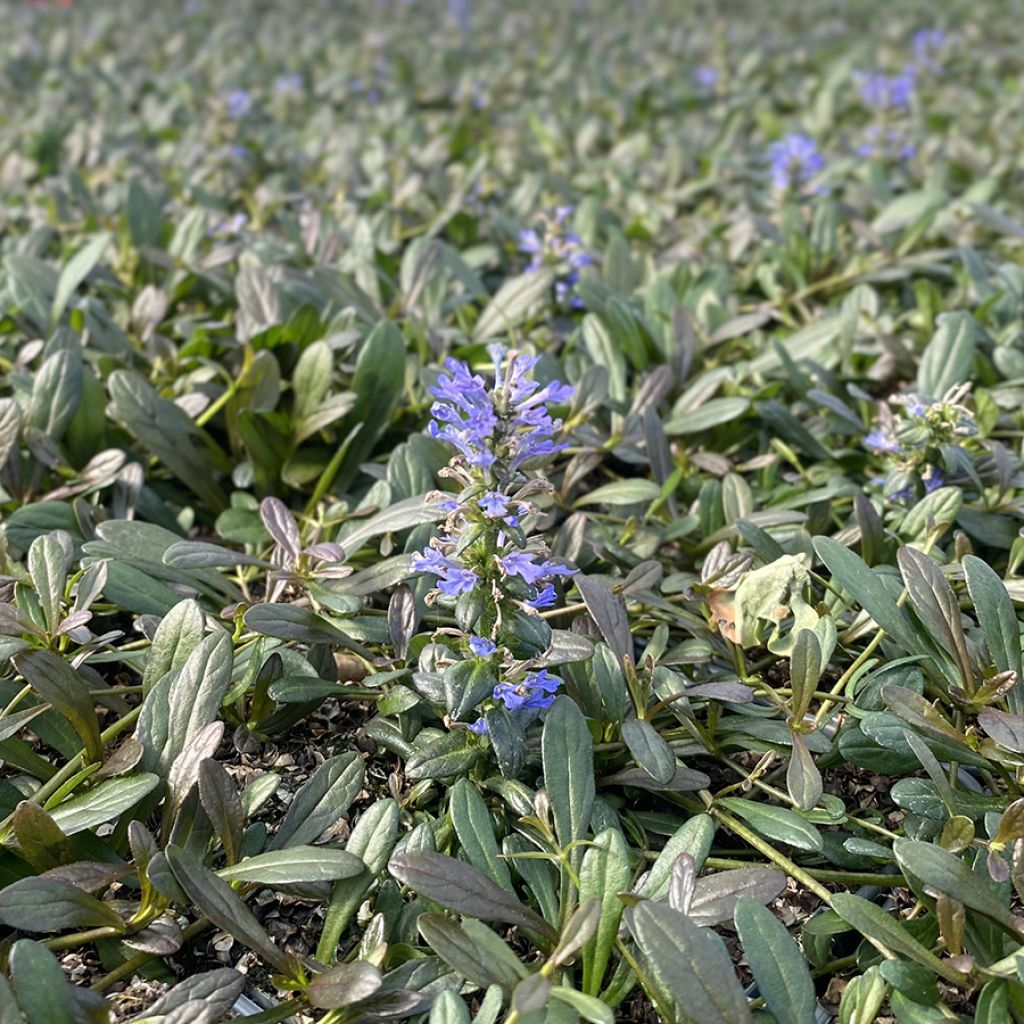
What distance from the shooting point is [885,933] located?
5.08 feet

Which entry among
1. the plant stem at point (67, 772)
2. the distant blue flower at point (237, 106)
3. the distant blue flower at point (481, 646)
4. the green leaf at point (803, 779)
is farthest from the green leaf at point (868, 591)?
the distant blue flower at point (237, 106)

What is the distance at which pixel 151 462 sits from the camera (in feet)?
8.40

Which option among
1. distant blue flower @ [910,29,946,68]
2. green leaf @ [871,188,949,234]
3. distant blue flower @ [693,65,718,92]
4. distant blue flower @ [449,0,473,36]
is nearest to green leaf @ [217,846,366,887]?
green leaf @ [871,188,949,234]

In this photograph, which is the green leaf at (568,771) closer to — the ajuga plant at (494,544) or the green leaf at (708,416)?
the ajuga plant at (494,544)

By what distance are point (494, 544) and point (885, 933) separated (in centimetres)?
77

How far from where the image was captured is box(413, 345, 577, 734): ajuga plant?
5.19 feet

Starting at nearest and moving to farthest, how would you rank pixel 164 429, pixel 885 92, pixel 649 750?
1. pixel 649 750
2. pixel 164 429
3. pixel 885 92

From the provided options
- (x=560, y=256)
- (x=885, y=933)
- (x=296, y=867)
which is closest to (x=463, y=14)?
(x=560, y=256)

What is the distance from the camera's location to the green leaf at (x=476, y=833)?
163 cm

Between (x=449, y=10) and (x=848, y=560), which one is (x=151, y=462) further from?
(x=449, y=10)

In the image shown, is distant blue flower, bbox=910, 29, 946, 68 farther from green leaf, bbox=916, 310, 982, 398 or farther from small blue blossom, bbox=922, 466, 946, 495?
small blue blossom, bbox=922, 466, 946, 495

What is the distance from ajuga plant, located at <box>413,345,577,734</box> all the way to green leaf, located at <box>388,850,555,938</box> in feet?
0.69

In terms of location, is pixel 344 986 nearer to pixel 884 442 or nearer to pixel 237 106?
pixel 884 442

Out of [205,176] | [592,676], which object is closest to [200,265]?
[205,176]
